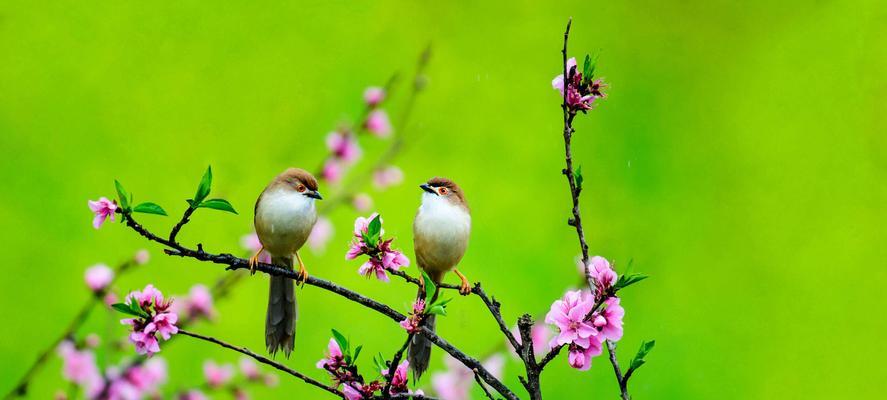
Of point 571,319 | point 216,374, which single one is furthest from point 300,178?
point 216,374

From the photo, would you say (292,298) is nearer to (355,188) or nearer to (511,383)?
(355,188)

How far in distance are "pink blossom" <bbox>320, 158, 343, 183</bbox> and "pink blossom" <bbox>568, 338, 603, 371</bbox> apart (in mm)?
831

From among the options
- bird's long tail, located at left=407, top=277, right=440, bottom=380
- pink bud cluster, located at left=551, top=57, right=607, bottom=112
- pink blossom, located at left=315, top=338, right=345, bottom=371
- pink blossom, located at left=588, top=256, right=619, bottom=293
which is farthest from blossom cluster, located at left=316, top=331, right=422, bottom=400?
pink bud cluster, located at left=551, top=57, right=607, bottom=112

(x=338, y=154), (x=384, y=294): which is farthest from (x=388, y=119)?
(x=384, y=294)

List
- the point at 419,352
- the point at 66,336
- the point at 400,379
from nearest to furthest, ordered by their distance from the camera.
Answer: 1. the point at 400,379
2. the point at 419,352
3. the point at 66,336

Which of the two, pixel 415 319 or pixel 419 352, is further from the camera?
pixel 419 352

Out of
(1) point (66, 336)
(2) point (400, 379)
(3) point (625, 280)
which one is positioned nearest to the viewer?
(3) point (625, 280)

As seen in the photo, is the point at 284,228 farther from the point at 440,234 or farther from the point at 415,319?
the point at 415,319

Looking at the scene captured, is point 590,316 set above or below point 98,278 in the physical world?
below

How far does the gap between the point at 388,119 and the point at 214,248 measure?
414 millimetres

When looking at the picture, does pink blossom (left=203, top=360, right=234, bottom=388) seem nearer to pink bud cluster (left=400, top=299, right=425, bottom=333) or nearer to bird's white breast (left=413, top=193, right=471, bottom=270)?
bird's white breast (left=413, top=193, right=471, bottom=270)

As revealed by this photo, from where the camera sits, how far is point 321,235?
1.60 metres

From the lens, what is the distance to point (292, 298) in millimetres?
1032

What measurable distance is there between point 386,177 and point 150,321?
82cm
